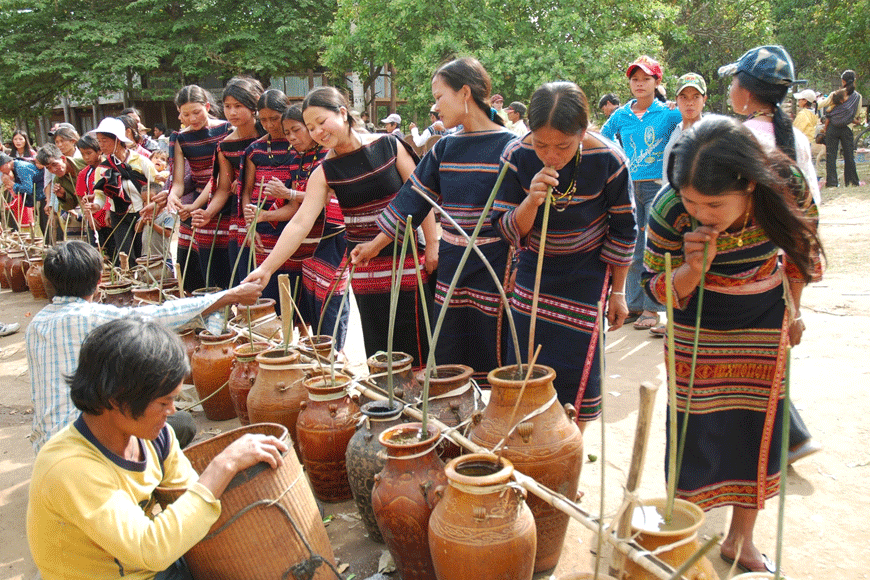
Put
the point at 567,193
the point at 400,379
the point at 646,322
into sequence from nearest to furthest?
the point at 567,193 → the point at 400,379 → the point at 646,322

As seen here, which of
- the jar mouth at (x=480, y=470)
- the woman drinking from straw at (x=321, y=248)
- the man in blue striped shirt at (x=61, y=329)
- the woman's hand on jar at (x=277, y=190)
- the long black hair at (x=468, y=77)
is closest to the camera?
the jar mouth at (x=480, y=470)

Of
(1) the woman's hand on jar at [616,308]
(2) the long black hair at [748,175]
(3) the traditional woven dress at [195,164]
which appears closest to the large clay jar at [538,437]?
(1) the woman's hand on jar at [616,308]

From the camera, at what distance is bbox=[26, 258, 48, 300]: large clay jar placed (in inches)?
290

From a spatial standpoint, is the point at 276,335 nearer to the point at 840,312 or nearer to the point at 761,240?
the point at 761,240

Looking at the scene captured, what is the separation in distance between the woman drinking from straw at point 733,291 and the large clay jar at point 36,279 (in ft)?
24.0

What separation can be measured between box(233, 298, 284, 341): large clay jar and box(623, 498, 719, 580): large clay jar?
8.70 ft

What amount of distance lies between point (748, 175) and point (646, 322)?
3382 mm

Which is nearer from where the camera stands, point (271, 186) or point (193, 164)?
point (271, 186)

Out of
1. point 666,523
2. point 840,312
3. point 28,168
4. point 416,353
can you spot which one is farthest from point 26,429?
point 28,168

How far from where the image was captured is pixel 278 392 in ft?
9.32

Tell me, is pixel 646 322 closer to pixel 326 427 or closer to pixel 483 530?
pixel 326 427

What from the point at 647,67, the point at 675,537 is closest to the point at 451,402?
the point at 675,537

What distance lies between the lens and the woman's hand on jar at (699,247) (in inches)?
70.7

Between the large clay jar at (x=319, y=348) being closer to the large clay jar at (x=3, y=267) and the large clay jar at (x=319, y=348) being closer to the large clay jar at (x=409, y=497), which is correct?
the large clay jar at (x=409, y=497)
